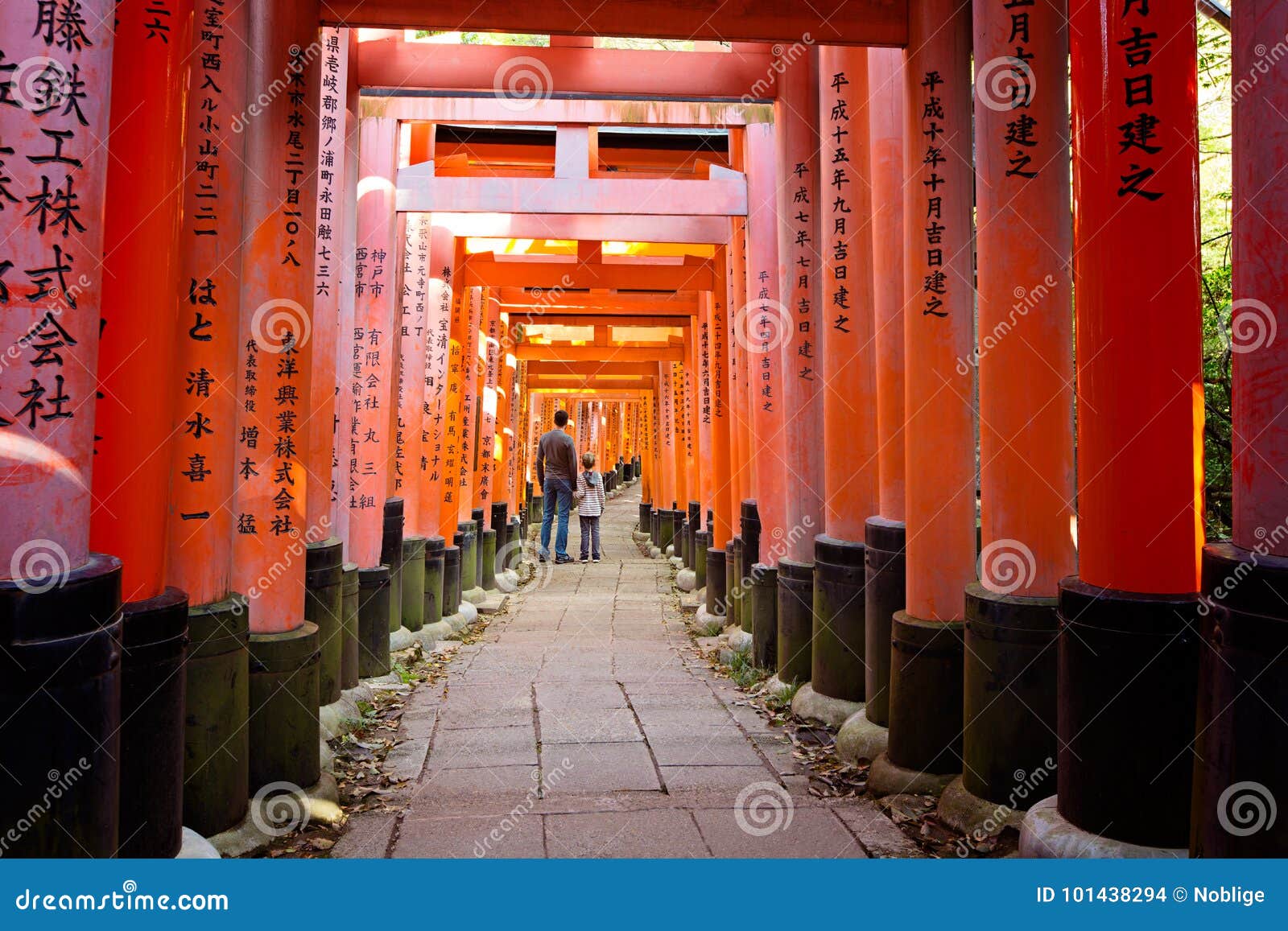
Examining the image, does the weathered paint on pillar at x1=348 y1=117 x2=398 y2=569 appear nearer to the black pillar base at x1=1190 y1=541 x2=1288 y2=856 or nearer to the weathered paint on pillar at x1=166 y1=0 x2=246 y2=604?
the weathered paint on pillar at x1=166 y1=0 x2=246 y2=604

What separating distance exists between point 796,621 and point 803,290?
1910 mm

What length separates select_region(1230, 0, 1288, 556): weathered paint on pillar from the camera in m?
1.93

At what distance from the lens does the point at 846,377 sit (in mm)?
4617

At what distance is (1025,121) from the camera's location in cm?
308

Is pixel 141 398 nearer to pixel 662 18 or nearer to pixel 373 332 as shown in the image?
pixel 662 18

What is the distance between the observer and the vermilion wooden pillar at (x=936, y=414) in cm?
351

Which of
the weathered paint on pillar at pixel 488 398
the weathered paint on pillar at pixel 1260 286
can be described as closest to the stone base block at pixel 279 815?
the weathered paint on pillar at pixel 1260 286

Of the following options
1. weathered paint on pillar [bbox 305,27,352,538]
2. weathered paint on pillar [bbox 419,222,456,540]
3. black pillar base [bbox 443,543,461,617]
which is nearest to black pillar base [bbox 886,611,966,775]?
weathered paint on pillar [bbox 305,27,352,538]

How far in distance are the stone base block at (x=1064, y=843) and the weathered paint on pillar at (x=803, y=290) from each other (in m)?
2.72

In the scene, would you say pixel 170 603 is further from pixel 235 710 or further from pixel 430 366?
pixel 430 366

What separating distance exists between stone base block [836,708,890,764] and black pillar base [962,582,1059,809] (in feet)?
2.57

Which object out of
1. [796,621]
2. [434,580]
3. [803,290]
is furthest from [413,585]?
[803,290]

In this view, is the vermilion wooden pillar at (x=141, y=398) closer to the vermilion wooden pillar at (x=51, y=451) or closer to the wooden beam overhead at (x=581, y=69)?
the vermilion wooden pillar at (x=51, y=451)

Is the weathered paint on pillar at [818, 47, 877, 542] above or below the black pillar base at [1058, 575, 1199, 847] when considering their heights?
above
